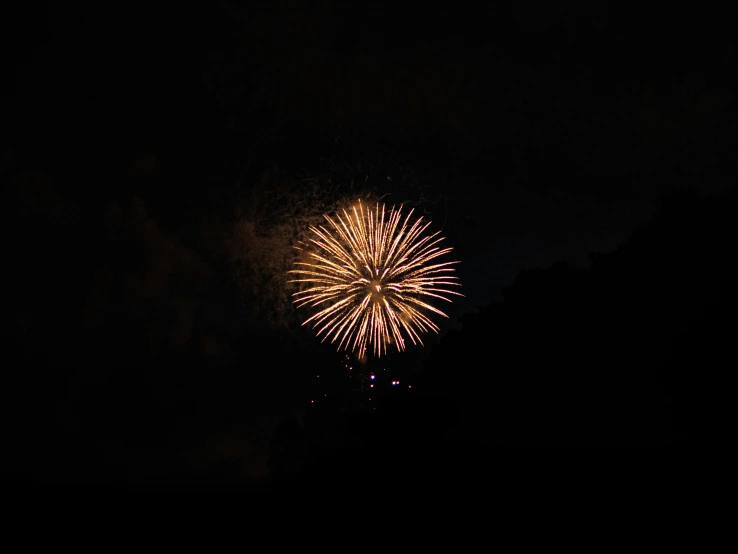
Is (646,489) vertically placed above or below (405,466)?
below

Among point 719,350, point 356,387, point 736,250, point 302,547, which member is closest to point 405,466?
point 302,547

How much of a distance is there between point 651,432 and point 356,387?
134ft

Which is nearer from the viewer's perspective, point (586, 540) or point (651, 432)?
point (586, 540)

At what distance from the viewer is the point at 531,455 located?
62.2 feet

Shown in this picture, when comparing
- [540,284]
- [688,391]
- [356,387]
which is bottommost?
[688,391]

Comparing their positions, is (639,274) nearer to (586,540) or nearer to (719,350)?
(719,350)

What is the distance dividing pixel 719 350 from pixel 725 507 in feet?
18.1

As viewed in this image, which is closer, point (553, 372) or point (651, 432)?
point (651, 432)

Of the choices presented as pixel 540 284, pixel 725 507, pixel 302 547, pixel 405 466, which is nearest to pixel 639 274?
pixel 540 284

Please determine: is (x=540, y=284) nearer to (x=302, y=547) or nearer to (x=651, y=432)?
(x=651, y=432)

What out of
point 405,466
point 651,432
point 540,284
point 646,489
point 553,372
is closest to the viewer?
point 646,489

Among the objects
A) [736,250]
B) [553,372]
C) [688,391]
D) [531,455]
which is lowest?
[531,455]

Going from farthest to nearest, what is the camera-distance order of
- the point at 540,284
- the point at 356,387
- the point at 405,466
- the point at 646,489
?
1. the point at 356,387
2. the point at 540,284
3. the point at 405,466
4. the point at 646,489

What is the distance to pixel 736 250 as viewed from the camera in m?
22.7
